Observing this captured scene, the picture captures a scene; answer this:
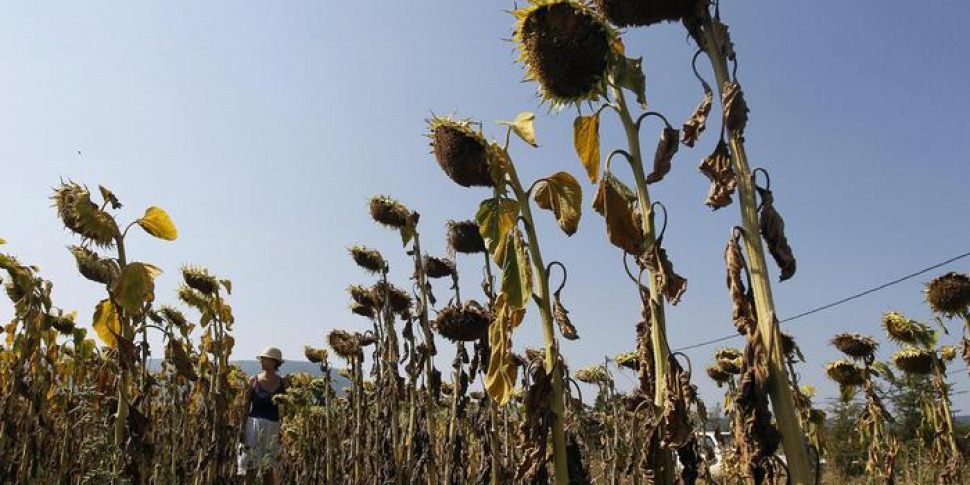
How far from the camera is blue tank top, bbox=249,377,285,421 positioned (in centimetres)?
672

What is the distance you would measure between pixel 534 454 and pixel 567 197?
0.92 m

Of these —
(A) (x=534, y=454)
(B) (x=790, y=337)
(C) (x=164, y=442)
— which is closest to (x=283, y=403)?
(C) (x=164, y=442)

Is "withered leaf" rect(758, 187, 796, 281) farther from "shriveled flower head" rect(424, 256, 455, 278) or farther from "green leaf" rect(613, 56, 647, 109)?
"shriveled flower head" rect(424, 256, 455, 278)

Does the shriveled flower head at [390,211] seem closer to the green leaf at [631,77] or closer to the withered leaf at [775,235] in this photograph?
the green leaf at [631,77]

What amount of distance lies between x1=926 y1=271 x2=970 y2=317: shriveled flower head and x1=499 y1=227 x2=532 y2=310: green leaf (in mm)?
5042

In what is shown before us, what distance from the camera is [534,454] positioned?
6.73 feet

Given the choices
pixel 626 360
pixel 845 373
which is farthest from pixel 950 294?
pixel 626 360

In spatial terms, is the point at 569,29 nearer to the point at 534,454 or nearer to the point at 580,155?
the point at 580,155

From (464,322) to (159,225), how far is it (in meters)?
1.67

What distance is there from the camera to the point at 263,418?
22.0 ft

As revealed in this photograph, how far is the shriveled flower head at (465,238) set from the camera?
3.98 metres

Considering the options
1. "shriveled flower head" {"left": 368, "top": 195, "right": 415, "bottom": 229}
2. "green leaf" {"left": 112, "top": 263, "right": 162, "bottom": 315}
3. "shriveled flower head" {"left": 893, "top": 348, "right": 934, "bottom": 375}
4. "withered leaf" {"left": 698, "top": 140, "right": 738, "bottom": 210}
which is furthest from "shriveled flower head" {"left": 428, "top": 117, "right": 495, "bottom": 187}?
"shriveled flower head" {"left": 893, "top": 348, "right": 934, "bottom": 375}

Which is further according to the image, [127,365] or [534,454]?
[127,365]

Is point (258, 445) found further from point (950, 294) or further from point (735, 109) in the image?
point (950, 294)
